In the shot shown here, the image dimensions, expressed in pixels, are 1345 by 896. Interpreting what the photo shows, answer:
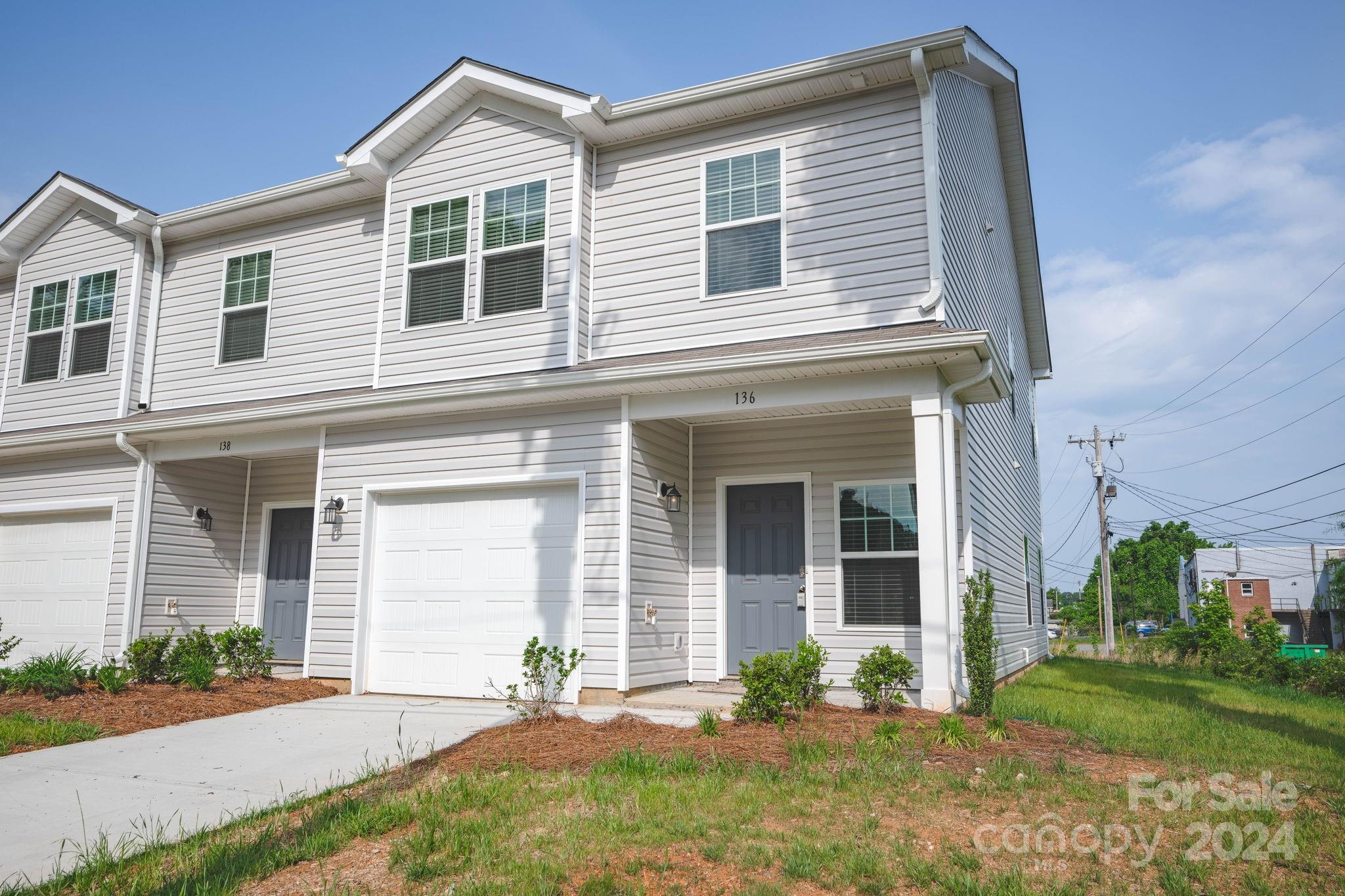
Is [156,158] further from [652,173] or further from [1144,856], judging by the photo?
[1144,856]

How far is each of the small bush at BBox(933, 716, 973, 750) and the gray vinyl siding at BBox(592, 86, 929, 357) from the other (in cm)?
378

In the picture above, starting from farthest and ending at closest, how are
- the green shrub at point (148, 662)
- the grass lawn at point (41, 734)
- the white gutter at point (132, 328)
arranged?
1. the white gutter at point (132, 328)
2. the green shrub at point (148, 662)
3. the grass lawn at point (41, 734)

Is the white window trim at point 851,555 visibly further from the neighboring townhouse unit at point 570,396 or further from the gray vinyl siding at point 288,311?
the gray vinyl siding at point 288,311

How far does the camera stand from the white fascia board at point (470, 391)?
762cm

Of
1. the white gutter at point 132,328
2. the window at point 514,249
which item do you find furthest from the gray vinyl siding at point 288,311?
the window at point 514,249

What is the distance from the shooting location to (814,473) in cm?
966

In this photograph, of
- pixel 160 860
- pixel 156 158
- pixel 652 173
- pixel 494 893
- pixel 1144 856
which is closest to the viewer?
pixel 494 893

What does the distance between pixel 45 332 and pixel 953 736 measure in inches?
539

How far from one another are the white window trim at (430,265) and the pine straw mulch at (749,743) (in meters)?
4.81

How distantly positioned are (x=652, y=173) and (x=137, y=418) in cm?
747

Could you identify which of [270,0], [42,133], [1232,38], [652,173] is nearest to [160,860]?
[652,173]

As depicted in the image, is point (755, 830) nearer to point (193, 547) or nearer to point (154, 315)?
point (193, 547)

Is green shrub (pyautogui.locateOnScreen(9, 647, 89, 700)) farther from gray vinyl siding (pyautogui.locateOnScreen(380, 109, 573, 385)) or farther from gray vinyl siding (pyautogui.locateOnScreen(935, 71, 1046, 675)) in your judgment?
gray vinyl siding (pyautogui.locateOnScreen(935, 71, 1046, 675))

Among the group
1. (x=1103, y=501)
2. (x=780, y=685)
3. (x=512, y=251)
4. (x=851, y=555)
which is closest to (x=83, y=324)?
(x=512, y=251)
